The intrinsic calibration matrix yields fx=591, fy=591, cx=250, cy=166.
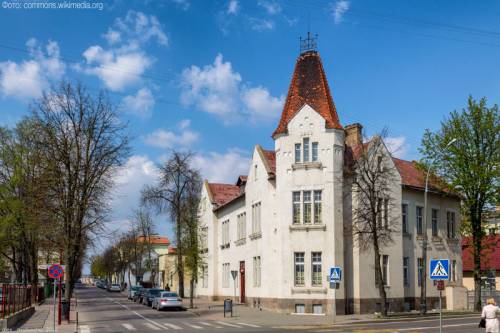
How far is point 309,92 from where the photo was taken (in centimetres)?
3841

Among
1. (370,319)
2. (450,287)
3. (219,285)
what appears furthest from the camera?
(219,285)

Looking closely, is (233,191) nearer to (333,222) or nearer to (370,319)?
(333,222)

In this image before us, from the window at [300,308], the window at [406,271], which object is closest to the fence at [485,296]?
the window at [406,271]

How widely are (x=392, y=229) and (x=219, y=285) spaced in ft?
64.7

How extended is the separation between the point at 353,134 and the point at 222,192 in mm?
20188

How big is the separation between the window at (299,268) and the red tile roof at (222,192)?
63.2 ft

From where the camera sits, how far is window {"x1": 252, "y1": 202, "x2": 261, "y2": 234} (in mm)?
42094

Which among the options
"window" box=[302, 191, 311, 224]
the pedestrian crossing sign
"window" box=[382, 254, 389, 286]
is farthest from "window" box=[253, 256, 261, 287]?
the pedestrian crossing sign

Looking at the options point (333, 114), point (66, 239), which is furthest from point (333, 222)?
point (66, 239)

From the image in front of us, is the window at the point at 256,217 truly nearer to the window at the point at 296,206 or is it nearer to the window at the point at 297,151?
the window at the point at 296,206

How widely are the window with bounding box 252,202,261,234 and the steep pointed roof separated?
6495mm

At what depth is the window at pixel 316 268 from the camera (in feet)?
117

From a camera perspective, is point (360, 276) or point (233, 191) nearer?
point (360, 276)

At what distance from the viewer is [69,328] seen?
26906 millimetres
